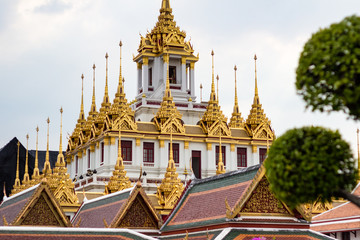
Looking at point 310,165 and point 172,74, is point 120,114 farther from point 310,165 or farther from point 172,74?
point 310,165

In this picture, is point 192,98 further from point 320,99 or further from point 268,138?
point 320,99

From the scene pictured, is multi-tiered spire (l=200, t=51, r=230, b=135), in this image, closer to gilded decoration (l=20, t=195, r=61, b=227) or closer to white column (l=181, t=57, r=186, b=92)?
white column (l=181, t=57, r=186, b=92)

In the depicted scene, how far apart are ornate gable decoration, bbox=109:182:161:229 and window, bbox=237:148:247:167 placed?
35336mm

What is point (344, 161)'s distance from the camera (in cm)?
1477

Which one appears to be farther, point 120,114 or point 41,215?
point 120,114

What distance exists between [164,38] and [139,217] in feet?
134

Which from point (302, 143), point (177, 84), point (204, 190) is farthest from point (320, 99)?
point (177, 84)

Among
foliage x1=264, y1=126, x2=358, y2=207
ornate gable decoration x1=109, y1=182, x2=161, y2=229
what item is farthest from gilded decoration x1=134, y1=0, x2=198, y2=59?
foliage x1=264, y1=126, x2=358, y2=207

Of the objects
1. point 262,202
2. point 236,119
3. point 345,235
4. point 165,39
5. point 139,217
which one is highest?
point 165,39

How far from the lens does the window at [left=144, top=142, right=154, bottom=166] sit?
6085 cm

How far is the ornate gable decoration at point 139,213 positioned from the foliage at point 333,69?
15752mm

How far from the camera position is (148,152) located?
61188 millimetres

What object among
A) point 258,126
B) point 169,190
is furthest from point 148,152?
point 169,190

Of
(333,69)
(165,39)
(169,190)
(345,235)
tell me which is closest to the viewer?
(333,69)
